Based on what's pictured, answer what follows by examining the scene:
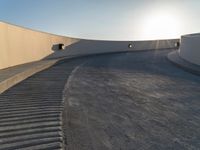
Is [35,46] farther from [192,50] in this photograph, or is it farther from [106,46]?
[106,46]

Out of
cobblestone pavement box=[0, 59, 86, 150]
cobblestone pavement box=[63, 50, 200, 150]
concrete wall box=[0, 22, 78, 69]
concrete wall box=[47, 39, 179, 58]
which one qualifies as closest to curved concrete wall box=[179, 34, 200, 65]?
cobblestone pavement box=[63, 50, 200, 150]

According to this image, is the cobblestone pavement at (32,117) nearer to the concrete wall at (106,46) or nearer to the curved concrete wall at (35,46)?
the curved concrete wall at (35,46)

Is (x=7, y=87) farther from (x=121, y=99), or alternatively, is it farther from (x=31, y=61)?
(x=31, y=61)

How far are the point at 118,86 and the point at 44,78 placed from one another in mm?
3218

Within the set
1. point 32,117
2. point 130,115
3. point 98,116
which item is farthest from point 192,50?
point 32,117

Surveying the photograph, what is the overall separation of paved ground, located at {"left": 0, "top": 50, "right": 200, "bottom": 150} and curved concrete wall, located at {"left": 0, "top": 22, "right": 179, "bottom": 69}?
263 cm

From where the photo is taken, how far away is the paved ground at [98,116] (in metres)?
5.60

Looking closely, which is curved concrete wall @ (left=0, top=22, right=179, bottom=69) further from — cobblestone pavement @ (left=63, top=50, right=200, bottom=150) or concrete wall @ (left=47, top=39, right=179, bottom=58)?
cobblestone pavement @ (left=63, top=50, right=200, bottom=150)

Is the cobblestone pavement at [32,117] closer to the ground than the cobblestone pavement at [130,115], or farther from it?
farther from it

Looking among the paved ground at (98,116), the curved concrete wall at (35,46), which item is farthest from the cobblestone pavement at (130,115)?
the curved concrete wall at (35,46)

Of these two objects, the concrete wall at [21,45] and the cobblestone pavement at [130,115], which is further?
the concrete wall at [21,45]

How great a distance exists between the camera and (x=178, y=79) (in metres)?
14.2

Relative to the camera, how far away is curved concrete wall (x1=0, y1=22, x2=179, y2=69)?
13.5 m

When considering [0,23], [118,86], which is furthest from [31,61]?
[118,86]
